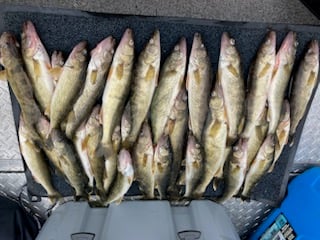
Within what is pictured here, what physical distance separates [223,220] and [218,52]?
0.65 m

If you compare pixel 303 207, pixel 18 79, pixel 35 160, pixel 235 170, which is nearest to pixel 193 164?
pixel 235 170

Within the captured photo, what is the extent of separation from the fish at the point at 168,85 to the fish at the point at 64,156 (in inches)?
12.9

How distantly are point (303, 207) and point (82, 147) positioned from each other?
0.93 m

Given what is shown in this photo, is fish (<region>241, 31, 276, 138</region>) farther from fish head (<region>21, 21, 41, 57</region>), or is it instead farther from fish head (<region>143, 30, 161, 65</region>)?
fish head (<region>21, 21, 41, 57</region>)

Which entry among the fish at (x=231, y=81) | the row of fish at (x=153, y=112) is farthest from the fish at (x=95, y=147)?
the fish at (x=231, y=81)

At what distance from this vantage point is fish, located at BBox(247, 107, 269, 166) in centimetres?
166

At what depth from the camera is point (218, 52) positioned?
1.62 meters

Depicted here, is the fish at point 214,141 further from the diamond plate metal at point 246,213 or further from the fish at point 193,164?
the diamond plate metal at point 246,213

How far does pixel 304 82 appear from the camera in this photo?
1.61 metres

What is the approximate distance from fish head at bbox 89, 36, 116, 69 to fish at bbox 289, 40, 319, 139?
0.71 meters

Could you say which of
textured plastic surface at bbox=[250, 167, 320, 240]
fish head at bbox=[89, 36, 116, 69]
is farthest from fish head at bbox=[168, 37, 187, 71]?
textured plastic surface at bbox=[250, 167, 320, 240]

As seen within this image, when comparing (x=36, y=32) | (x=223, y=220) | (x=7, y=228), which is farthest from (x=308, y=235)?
(x=36, y=32)

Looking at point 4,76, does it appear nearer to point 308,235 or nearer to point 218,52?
point 218,52

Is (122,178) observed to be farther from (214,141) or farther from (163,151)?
(214,141)
